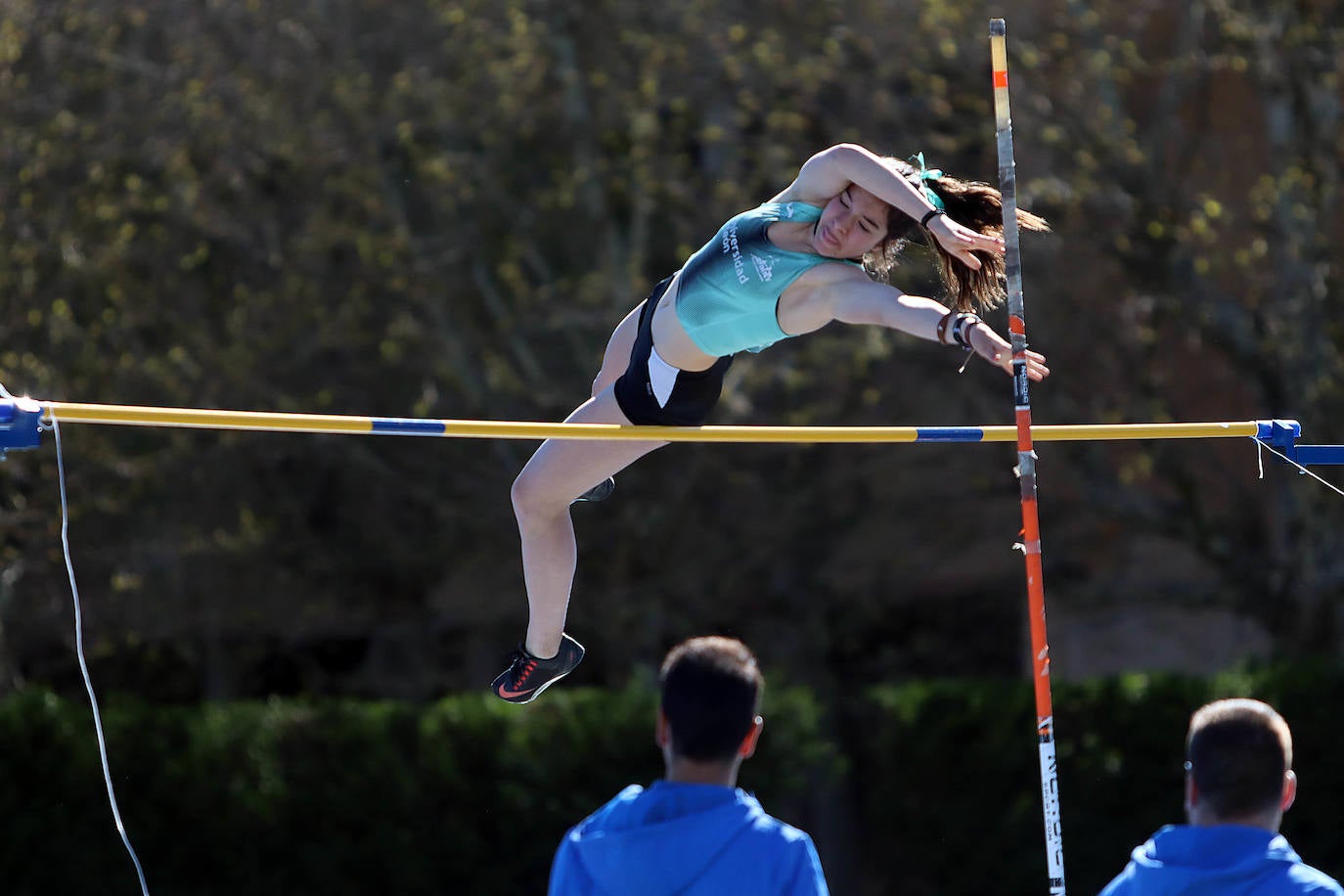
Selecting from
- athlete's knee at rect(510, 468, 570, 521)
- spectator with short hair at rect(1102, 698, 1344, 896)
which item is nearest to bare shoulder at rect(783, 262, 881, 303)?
athlete's knee at rect(510, 468, 570, 521)

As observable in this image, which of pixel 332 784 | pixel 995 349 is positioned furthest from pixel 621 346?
pixel 332 784

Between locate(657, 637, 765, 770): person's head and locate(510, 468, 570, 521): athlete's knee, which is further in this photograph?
locate(510, 468, 570, 521): athlete's knee

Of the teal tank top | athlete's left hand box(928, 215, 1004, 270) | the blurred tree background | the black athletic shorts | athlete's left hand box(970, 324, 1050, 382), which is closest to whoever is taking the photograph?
athlete's left hand box(970, 324, 1050, 382)

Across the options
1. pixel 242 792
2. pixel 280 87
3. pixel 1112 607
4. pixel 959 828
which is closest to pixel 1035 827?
pixel 959 828

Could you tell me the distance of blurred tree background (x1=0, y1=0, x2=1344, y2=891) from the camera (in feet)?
33.1

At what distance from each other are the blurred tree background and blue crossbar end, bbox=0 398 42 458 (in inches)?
218

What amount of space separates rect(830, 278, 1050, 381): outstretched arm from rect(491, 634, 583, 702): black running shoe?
1472mm

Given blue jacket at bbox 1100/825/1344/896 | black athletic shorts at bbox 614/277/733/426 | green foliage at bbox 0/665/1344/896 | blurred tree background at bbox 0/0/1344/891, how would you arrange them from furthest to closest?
blurred tree background at bbox 0/0/1344/891 < green foliage at bbox 0/665/1344/896 < black athletic shorts at bbox 614/277/733/426 < blue jacket at bbox 1100/825/1344/896

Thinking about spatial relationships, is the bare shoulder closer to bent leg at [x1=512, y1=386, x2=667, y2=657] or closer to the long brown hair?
the long brown hair

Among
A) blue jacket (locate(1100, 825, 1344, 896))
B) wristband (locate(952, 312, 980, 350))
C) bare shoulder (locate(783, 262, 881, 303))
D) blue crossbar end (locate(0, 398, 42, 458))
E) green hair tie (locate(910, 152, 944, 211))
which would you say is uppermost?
green hair tie (locate(910, 152, 944, 211))

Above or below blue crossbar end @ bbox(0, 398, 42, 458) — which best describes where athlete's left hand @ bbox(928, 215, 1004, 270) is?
above

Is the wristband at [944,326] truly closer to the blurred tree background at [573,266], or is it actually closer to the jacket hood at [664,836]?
the jacket hood at [664,836]

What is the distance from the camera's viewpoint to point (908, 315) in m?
4.38

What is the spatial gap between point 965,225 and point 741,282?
718mm
